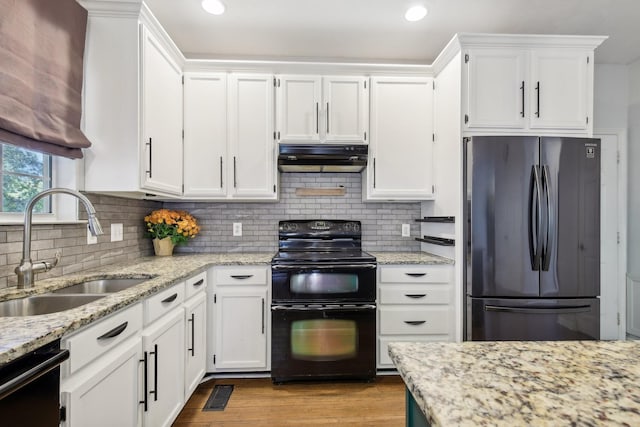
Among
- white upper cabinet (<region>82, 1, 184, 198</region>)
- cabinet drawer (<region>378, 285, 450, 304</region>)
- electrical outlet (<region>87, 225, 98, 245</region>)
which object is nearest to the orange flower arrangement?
electrical outlet (<region>87, 225, 98, 245</region>)

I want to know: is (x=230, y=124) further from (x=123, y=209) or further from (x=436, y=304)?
(x=436, y=304)

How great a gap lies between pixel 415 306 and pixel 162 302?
1.69 meters

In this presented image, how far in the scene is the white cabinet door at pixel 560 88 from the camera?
225 centimetres

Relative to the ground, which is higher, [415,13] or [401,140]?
[415,13]

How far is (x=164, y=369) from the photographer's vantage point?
5.35 feet

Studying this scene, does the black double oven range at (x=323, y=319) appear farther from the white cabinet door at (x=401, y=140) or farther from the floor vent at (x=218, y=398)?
the white cabinet door at (x=401, y=140)

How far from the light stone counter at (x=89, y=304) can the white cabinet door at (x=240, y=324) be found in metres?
0.24

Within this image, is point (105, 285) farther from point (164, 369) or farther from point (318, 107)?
point (318, 107)

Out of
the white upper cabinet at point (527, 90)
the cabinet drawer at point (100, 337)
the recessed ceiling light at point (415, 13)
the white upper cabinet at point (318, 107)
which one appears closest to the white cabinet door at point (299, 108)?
the white upper cabinet at point (318, 107)

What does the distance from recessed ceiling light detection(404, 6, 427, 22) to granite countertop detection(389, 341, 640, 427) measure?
2.21 meters

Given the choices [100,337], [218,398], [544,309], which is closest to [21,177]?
[100,337]

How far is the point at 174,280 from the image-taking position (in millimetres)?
1704

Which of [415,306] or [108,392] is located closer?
[108,392]

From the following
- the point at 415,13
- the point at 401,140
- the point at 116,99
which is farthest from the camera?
the point at 401,140
